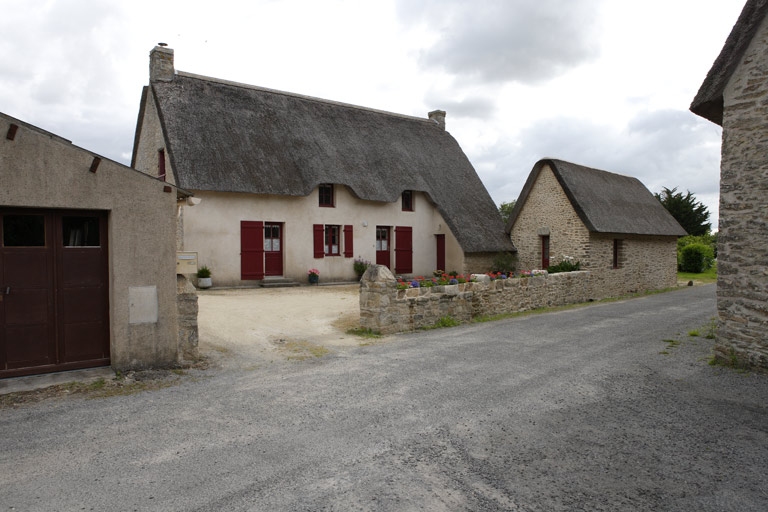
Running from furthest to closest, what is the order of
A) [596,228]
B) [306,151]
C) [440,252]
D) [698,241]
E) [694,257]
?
[698,241] → [694,257] → [440,252] → [306,151] → [596,228]

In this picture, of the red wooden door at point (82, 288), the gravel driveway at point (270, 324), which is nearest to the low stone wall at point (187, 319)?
the gravel driveway at point (270, 324)

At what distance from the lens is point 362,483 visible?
348 centimetres

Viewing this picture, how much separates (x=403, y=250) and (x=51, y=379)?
14.2 m

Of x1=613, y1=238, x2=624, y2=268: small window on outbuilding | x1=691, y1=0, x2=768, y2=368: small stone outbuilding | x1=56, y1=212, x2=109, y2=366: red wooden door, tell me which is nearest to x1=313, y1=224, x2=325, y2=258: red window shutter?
x1=613, y1=238, x2=624, y2=268: small window on outbuilding

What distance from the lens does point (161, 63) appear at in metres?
15.9

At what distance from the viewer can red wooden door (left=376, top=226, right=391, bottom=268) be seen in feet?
60.8

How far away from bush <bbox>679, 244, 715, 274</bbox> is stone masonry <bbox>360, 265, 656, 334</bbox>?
1720 cm

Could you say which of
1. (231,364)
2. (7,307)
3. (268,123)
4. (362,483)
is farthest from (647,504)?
(268,123)

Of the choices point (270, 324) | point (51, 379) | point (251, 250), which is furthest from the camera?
point (251, 250)

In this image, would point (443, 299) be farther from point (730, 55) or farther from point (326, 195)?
point (326, 195)

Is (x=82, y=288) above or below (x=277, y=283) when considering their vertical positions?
above

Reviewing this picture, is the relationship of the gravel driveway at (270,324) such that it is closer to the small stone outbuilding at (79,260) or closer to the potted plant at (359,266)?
the small stone outbuilding at (79,260)

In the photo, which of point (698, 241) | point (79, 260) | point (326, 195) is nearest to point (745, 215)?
point (79, 260)

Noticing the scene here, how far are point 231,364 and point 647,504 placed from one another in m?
5.30
